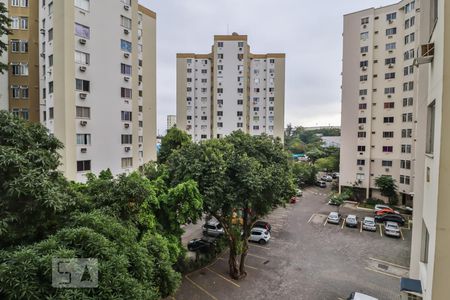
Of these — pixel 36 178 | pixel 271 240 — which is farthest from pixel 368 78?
pixel 36 178

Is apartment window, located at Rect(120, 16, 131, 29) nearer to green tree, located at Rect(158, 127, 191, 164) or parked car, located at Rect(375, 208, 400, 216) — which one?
green tree, located at Rect(158, 127, 191, 164)

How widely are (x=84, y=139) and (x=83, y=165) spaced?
1812mm

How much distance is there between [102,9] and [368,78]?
95.0 feet

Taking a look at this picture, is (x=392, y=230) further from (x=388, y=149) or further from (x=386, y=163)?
(x=388, y=149)

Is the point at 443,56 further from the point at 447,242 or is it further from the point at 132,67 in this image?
the point at 132,67

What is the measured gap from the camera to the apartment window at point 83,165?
16875 millimetres

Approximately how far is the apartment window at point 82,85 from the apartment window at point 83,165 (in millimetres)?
4975

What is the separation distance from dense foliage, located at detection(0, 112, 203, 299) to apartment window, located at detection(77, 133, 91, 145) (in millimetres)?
10928

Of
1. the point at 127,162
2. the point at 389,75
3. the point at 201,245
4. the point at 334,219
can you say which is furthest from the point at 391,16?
the point at 127,162

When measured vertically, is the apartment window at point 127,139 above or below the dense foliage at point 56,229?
above

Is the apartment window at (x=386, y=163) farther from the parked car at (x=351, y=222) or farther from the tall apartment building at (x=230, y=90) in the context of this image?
the tall apartment building at (x=230, y=90)

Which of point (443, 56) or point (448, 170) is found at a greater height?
point (443, 56)

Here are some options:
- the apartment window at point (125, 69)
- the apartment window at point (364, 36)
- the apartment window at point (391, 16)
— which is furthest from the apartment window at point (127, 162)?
the apartment window at point (391, 16)

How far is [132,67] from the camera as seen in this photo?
65.8 ft
